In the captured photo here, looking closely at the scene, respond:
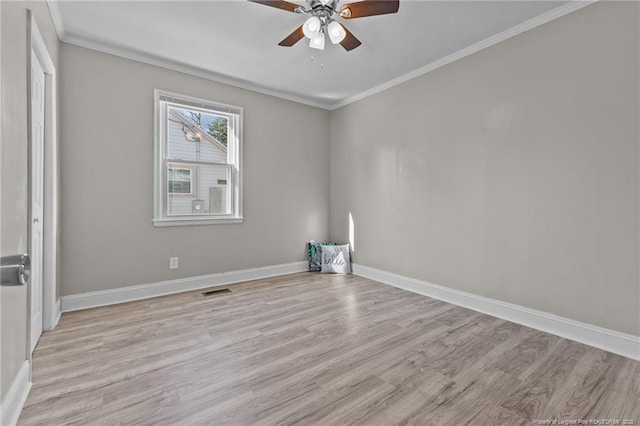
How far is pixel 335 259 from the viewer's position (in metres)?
4.31

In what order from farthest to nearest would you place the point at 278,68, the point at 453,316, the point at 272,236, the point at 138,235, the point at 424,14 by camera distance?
the point at 272,236, the point at 278,68, the point at 138,235, the point at 453,316, the point at 424,14

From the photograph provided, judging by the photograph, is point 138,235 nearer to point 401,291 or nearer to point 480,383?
point 401,291

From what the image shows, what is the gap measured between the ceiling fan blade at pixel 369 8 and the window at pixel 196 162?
2.15 metres

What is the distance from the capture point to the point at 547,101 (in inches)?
95.0

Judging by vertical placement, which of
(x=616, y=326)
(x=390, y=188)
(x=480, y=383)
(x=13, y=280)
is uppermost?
(x=390, y=188)

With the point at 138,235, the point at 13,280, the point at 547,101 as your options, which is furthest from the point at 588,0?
the point at 138,235

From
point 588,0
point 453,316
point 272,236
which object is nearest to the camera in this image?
point 588,0

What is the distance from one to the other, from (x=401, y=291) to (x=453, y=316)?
80cm

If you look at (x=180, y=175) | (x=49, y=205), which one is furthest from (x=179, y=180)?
(x=49, y=205)

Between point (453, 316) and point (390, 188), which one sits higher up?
point (390, 188)

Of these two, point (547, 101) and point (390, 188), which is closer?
point (547, 101)

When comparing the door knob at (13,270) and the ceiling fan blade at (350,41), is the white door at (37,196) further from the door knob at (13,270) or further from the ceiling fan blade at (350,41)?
the ceiling fan blade at (350,41)

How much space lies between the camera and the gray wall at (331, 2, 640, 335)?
82.2 inches

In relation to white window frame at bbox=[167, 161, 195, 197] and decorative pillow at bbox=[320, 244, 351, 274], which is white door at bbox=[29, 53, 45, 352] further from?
decorative pillow at bbox=[320, 244, 351, 274]
